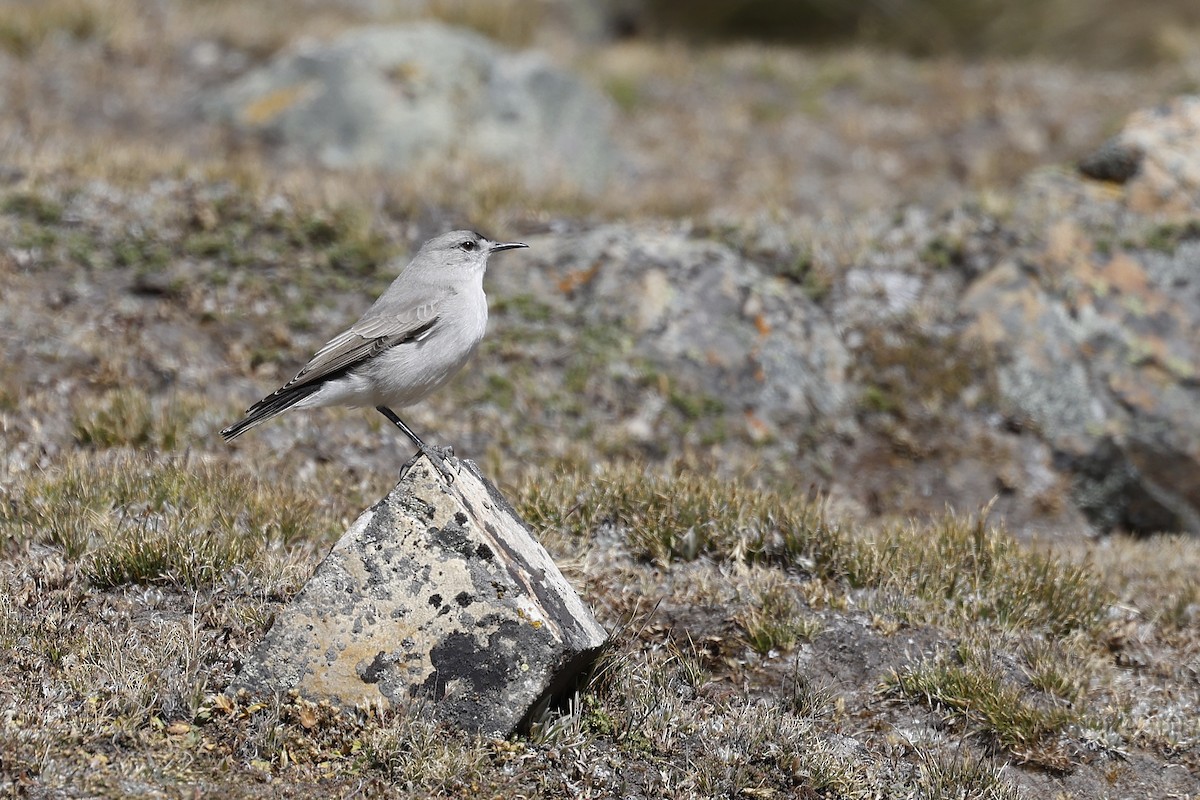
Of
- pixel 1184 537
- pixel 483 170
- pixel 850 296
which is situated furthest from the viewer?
pixel 483 170

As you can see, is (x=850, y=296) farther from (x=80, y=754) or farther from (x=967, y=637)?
(x=80, y=754)

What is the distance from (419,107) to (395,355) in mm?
8944

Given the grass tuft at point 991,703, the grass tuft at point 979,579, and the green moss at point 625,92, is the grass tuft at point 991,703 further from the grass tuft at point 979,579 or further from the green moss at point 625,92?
the green moss at point 625,92

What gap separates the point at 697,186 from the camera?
1435 cm

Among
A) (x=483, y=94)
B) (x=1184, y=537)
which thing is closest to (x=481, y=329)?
(x=1184, y=537)

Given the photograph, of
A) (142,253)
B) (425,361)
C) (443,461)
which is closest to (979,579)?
(443,461)

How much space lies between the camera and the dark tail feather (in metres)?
6.27

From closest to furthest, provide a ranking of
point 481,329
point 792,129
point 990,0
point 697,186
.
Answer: point 481,329 → point 697,186 → point 792,129 → point 990,0

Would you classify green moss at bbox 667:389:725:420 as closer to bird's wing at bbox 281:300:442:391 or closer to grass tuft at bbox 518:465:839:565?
grass tuft at bbox 518:465:839:565

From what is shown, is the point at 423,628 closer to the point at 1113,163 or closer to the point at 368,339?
the point at 368,339

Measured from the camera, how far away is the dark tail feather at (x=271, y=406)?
20.6 ft

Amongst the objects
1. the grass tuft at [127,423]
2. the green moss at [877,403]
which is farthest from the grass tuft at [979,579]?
the grass tuft at [127,423]

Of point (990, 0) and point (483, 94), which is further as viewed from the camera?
point (990, 0)

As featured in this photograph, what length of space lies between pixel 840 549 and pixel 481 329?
104 inches
